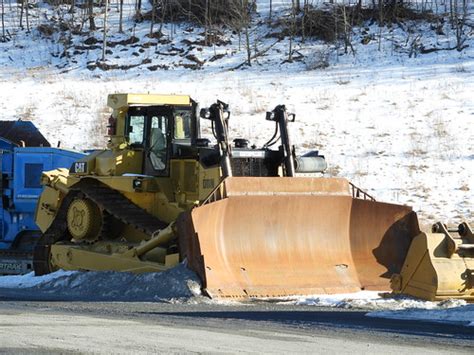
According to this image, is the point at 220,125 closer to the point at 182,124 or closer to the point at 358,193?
the point at 182,124

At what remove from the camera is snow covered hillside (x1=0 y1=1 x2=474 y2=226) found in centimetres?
2495

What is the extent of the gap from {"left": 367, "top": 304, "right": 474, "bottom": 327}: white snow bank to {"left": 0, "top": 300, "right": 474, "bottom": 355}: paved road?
222 mm

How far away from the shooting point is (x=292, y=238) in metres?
12.5

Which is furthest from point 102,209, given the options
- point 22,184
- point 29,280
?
point 22,184

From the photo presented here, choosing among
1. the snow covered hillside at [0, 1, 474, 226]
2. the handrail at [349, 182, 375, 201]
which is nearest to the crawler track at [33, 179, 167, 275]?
the handrail at [349, 182, 375, 201]

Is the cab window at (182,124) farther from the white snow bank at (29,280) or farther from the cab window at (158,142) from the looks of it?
the white snow bank at (29,280)

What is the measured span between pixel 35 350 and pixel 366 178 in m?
17.6

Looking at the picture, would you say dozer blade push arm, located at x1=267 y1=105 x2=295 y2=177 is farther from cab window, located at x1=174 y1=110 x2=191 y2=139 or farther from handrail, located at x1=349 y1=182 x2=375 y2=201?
cab window, located at x1=174 y1=110 x2=191 y2=139

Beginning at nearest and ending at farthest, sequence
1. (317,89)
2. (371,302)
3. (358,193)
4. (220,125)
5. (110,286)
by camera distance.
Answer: (371,302) → (110,286) → (220,125) → (358,193) → (317,89)

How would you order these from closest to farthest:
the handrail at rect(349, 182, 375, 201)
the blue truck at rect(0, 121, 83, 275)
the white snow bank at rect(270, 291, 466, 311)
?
the white snow bank at rect(270, 291, 466, 311)
the handrail at rect(349, 182, 375, 201)
the blue truck at rect(0, 121, 83, 275)

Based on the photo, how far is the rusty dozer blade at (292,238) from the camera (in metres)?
11.8

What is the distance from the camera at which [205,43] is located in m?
38.3

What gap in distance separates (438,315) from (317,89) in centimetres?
2278

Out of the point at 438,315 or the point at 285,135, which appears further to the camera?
the point at 285,135
